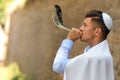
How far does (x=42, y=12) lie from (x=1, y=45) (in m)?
2.26

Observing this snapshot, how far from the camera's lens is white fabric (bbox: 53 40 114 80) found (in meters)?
3.15

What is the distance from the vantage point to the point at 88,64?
3.15m

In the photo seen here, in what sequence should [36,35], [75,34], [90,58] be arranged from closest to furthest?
[90,58], [75,34], [36,35]

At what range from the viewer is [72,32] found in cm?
329

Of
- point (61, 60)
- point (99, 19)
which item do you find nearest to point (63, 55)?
point (61, 60)

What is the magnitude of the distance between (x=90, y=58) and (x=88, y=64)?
0.05 metres

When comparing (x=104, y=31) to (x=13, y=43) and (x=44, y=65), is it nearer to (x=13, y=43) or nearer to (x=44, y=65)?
(x=44, y=65)

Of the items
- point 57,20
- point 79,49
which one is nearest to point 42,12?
point 79,49

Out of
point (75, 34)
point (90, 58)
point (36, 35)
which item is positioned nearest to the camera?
point (90, 58)

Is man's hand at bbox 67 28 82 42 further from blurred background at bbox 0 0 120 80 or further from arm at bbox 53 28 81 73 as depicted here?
blurred background at bbox 0 0 120 80

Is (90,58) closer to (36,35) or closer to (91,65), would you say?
(91,65)

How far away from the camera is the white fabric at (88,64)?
3150 millimetres

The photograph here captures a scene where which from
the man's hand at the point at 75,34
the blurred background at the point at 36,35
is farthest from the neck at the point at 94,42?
the blurred background at the point at 36,35

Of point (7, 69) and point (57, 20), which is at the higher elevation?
point (7, 69)
